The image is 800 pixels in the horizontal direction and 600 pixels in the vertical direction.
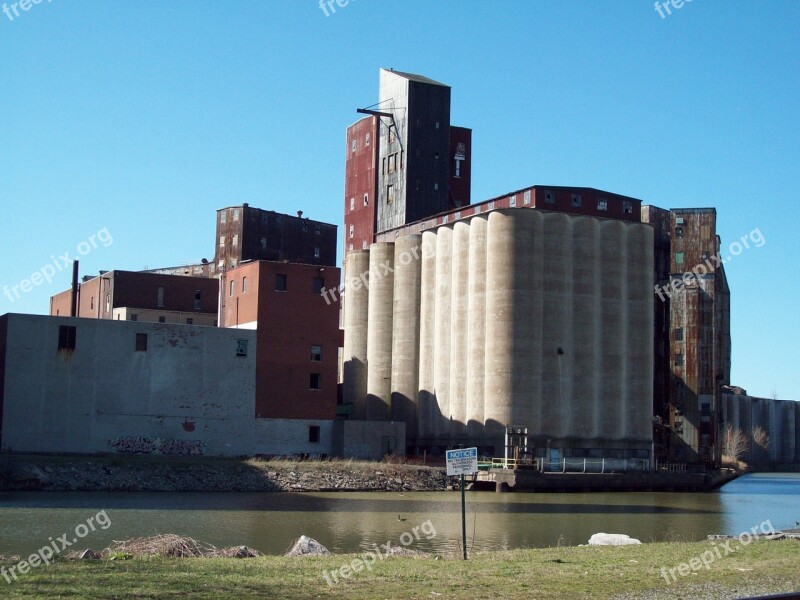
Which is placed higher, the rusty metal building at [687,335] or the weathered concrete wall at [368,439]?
the rusty metal building at [687,335]

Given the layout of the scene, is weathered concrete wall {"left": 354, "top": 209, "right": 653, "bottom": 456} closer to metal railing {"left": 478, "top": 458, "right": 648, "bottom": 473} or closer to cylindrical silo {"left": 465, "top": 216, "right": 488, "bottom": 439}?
cylindrical silo {"left": 465, "top": 216, "right": 488, "bottom": 439}

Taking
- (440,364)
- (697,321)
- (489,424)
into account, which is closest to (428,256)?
(440,364)

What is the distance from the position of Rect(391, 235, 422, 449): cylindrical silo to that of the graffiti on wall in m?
22.5

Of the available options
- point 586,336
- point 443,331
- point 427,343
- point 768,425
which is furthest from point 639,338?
point 768,425

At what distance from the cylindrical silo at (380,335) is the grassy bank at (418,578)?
6644cm

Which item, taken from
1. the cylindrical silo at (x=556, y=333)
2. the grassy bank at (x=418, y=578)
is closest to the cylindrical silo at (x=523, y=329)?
the cylindrical silo at (x=556, y=333)

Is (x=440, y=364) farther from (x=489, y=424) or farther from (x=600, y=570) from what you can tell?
(x=600, y=570)

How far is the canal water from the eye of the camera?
2983 centimetres

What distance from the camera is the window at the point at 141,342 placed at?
207ft

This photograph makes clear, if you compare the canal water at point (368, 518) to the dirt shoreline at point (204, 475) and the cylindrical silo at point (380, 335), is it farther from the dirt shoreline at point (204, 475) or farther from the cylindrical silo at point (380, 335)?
the cylindrical silo at point (380, 335)

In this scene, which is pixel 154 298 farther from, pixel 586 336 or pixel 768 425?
pixel 768 425

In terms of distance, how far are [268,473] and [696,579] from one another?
43.8m

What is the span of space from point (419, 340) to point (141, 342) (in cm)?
2770

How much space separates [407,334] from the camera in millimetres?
84938
